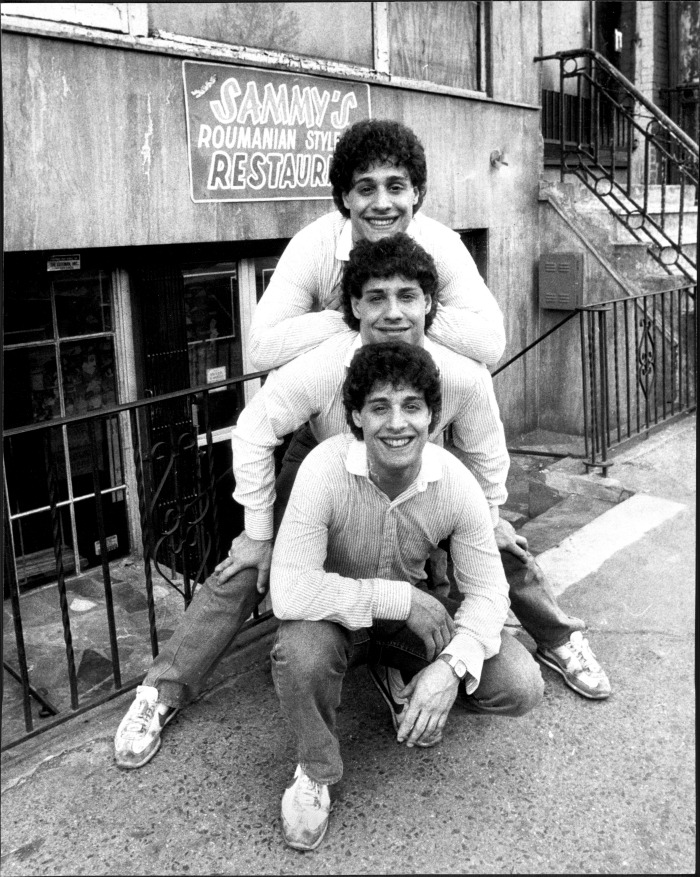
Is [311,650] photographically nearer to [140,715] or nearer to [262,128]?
[140,715]

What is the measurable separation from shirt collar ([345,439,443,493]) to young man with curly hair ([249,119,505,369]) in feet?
1.54

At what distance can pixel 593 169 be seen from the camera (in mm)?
10359

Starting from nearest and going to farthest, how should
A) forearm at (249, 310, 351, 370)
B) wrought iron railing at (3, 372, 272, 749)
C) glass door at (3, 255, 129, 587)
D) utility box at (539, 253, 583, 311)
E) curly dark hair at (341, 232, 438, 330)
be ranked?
1. curly dark hair at (341, 232, 438, 330)
2. forearm at (249, 310, 351, 370)
3. wrought iron railing at (3, 372, 272, 749)
4. glass door at (3, 255, 129, 587)
5. utility box at (539, 253, 583, 311)

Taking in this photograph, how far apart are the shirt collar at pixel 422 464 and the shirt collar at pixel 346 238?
75cm

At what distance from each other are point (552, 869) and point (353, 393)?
1.43m

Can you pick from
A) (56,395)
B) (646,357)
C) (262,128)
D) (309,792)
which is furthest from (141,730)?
(646,357)

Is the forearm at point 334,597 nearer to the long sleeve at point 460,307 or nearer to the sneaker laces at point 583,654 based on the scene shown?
the long sleeve at point 460,307

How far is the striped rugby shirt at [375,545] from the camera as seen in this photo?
2.56 metres

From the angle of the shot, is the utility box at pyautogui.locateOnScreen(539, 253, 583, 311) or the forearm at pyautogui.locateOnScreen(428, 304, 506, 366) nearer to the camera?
the forearm at pyautogui.locateOnScreen(428, 304, 506, 366)

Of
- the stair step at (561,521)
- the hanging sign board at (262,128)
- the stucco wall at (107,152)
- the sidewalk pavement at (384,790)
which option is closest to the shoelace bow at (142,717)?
→ the sidewalk pavement at (384,790)

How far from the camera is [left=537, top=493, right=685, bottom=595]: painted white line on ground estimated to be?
425 cm

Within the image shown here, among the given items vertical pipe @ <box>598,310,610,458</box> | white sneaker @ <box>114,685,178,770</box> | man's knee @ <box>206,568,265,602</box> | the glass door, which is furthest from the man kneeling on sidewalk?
vertical pipe @ <box>598,310,610,458</box>

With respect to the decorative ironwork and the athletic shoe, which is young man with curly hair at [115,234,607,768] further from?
the decorative ironwork

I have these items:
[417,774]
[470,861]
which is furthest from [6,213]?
[470,861]
